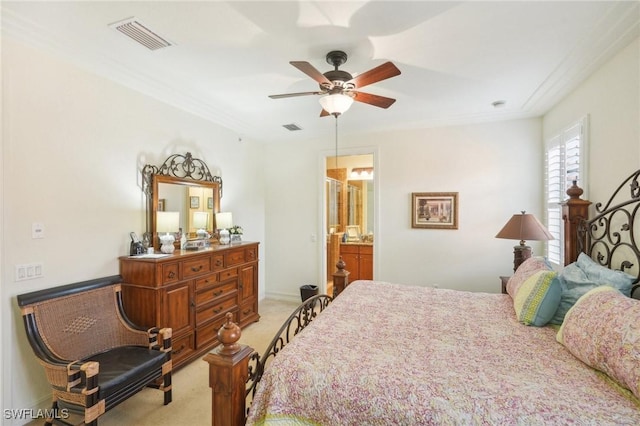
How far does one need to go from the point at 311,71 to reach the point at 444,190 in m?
2.95

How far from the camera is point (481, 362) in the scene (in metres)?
1.51

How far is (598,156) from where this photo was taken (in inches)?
99.3

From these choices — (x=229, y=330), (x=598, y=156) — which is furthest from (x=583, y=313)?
(x=229, y=330)

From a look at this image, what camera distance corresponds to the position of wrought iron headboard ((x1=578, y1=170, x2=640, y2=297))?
2025mm

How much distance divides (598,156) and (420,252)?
2327mm

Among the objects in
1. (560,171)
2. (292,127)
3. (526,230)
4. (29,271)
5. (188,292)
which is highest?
(292,127)

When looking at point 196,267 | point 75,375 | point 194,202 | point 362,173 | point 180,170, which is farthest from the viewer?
point 362,173

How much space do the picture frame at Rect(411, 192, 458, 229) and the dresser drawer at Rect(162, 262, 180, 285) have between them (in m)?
3.18

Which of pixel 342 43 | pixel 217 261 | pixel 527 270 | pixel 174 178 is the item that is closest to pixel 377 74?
pixel 342 43

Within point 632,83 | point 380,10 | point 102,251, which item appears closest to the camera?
point 380,10

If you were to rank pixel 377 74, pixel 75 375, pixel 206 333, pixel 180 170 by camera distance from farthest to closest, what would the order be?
pixel 180 170, pixel 206 333, pixel 377 74, pixel 75 375

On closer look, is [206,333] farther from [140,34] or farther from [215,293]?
[140,34]

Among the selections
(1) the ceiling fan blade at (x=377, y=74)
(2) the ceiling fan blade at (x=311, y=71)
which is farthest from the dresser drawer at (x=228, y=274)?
(1) the ceiling fan blade at (x=377, y=74)

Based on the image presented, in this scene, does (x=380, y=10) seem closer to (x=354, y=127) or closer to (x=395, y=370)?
(x=395, y=370)
